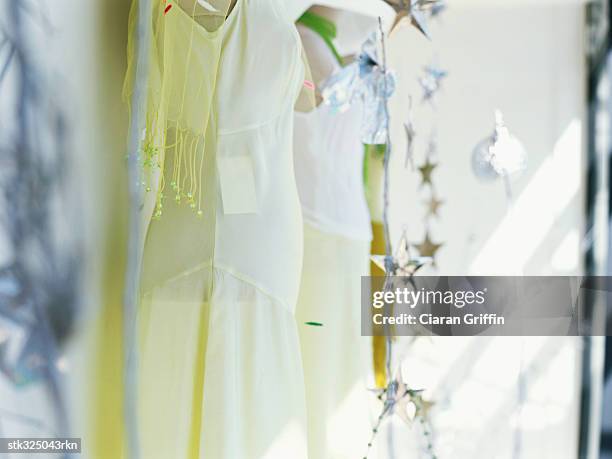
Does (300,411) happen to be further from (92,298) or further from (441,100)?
(441,100)

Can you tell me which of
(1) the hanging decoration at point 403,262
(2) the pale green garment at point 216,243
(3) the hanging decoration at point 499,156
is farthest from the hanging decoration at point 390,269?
(2) the pale green garment at point 216,243

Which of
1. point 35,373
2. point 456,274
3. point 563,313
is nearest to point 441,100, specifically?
point 456,274

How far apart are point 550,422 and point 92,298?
945 mm

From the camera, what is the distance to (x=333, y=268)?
126 cm

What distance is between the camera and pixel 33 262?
86 cm

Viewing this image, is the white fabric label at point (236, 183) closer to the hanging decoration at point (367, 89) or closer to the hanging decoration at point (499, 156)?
the hanging decoration at point (367, 89)
